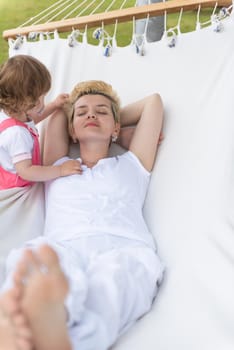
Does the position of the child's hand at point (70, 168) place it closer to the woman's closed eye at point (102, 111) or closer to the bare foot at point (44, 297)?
the woman's closed eye at point (102, 111)

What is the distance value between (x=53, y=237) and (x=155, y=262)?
244 mm

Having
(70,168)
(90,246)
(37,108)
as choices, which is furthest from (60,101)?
(90,246)

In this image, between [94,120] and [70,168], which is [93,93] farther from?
[70,168]

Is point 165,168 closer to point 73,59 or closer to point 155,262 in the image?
point 155,262

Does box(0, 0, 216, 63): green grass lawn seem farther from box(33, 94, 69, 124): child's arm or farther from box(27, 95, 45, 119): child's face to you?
box(27, 95, 45, 119): child's face

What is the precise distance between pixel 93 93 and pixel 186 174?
0.35m

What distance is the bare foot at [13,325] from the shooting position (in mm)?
730

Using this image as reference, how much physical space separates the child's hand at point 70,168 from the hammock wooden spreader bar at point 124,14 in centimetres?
59

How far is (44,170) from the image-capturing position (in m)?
1.31

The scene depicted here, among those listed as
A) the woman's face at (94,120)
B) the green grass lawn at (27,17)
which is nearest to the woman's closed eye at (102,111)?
the woman's face at (94,120)

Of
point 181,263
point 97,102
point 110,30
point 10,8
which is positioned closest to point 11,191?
point 97,102

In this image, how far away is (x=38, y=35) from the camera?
5.86 ft

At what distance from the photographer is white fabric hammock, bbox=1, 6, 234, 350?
965 mm

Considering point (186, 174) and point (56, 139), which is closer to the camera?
point (186, 174)
